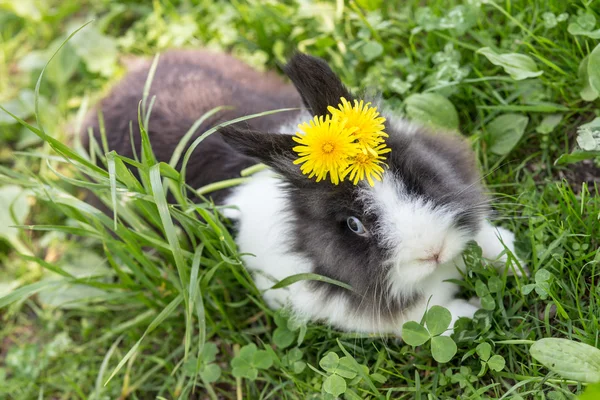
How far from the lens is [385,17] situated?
154 inches

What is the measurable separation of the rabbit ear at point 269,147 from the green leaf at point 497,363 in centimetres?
105

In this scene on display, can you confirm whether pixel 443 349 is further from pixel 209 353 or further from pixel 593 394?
pixel 209 353

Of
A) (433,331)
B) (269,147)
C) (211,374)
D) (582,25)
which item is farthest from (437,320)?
(582,25)

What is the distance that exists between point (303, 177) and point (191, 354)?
126 cm

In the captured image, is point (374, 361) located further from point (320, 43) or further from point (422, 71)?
point (320, 43)

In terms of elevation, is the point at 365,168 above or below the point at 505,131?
above

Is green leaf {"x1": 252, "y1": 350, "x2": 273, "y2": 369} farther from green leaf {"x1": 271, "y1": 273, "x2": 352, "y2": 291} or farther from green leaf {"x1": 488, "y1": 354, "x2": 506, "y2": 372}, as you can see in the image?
green leaf {"x1": 488, "y1": 354, "x2": 506, "y2": 372}

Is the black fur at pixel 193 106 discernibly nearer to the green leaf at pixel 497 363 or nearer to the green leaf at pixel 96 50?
the green leaf at pixel 96 50

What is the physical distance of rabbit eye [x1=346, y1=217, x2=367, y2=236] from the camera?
238 cm

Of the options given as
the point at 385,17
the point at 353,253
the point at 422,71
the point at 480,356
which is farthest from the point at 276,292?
the point at 385,17

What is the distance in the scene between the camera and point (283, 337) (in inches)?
117

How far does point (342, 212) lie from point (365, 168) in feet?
0.76

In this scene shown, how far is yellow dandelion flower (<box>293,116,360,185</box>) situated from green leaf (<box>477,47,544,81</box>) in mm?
1227

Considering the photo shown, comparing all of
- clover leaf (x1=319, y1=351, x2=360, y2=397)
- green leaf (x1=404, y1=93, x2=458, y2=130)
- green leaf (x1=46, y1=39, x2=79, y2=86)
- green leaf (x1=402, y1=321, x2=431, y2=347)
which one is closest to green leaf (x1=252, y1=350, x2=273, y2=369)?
clover leaf (x1=319, y1=351, x2=360, y2=397)
